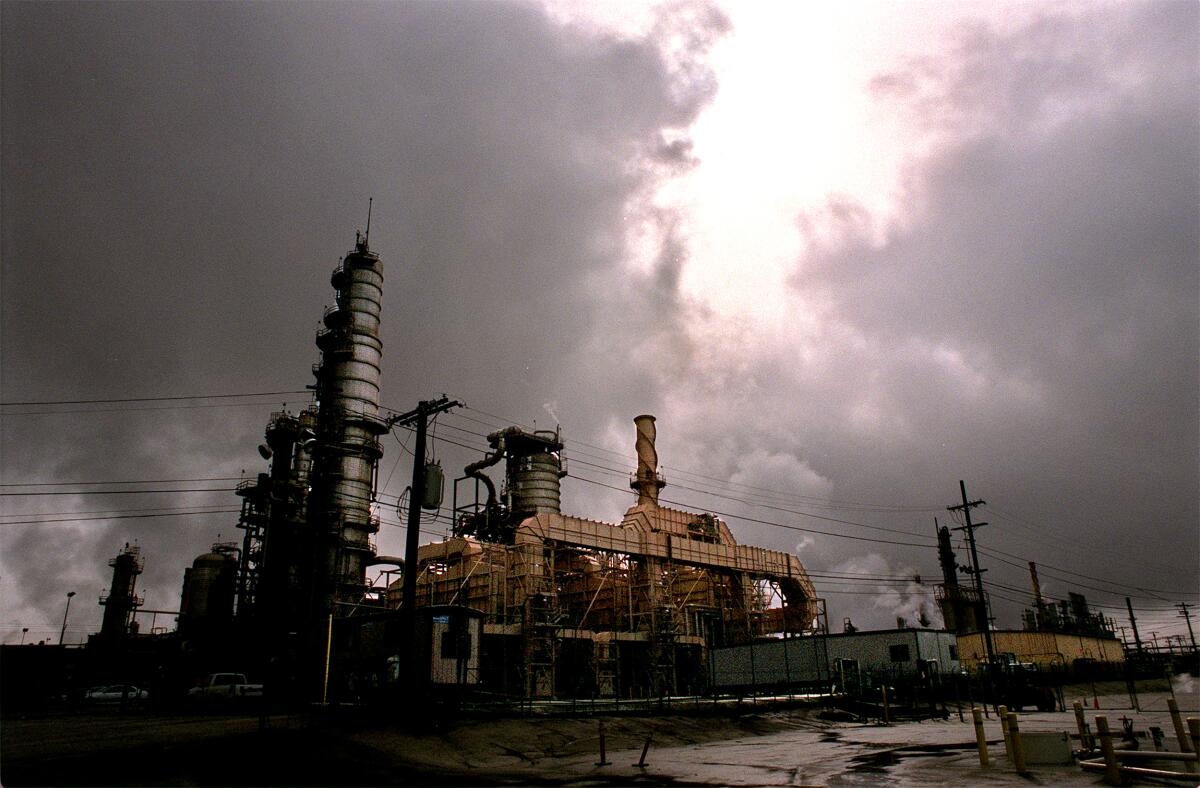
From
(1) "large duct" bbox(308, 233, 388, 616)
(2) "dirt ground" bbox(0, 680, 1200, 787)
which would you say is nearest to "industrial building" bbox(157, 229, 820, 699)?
(1) "large duct" bbox(308, 233, 388, 616)

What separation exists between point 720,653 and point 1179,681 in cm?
4553

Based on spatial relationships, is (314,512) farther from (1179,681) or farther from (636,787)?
(1179,681)

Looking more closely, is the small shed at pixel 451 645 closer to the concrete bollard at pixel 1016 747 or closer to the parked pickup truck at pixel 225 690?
the parked pickup truck at pixel 225 690

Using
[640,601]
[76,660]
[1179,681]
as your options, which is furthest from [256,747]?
[1179,681]

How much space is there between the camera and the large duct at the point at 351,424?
44.1 metres

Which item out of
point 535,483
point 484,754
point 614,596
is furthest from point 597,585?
point 484,754

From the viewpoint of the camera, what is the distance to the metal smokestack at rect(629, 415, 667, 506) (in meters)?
55.6

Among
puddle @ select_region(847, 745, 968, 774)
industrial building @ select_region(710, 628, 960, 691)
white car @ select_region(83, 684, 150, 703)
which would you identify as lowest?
puddle @ select_region(847, 745, 968, 774)

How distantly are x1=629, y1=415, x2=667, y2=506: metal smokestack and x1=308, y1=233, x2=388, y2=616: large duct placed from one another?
1958 centimetres

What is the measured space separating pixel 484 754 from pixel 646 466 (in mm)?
38624

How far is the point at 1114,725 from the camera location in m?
23.5

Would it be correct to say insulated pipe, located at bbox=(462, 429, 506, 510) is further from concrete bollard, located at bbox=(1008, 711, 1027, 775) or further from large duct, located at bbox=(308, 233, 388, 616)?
concrete bollard, located at bbox=(1008, 711, 1027, 775)

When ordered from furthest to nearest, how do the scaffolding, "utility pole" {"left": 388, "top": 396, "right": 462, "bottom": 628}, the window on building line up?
the scaffolding < the window on building < "utility pole" {"left": 388, "top": 396, "right": 462, "bottom": 628}

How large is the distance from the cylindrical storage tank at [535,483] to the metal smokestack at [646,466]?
5960mm
